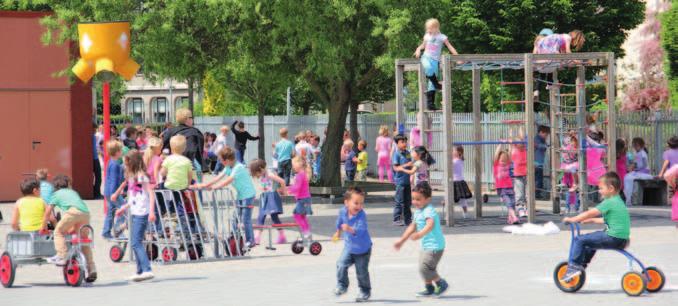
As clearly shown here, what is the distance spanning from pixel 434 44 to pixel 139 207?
26.7 feet

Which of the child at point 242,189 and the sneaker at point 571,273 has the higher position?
the child at point 242,189

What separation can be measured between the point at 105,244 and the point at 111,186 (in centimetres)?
128

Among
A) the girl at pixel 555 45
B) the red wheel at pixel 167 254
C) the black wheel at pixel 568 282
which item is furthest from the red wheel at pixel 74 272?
the girl at pixel 555 45

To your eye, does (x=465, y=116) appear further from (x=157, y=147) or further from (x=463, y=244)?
(x=157, y=147)

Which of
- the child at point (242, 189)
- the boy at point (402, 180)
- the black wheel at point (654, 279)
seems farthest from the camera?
the boy at point (402, 180)

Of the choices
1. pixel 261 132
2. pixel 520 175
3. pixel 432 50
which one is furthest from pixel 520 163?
pixel 261 132

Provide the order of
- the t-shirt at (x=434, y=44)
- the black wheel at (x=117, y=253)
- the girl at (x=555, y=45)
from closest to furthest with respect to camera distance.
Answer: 1. the black wheel at (x=117, y=253)
2. the t-shirt at (x=434, y=44)
3. the girl at (x=555, y=45)

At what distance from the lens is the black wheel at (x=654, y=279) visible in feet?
42.7

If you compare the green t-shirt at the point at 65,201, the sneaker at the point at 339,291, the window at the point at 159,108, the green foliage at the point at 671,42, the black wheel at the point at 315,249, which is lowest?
the sneaker at the point at 339,291

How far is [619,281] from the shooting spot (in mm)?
14094

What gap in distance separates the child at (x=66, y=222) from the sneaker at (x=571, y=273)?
508 centimetres

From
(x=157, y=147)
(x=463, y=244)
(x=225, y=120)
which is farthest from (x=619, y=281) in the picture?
(x=225, y=120)

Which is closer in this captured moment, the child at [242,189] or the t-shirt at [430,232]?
the t-shirt at [430,232]

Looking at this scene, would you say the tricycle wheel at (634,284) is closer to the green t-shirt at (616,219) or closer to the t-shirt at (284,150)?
the green t-shirt at (616,219)
